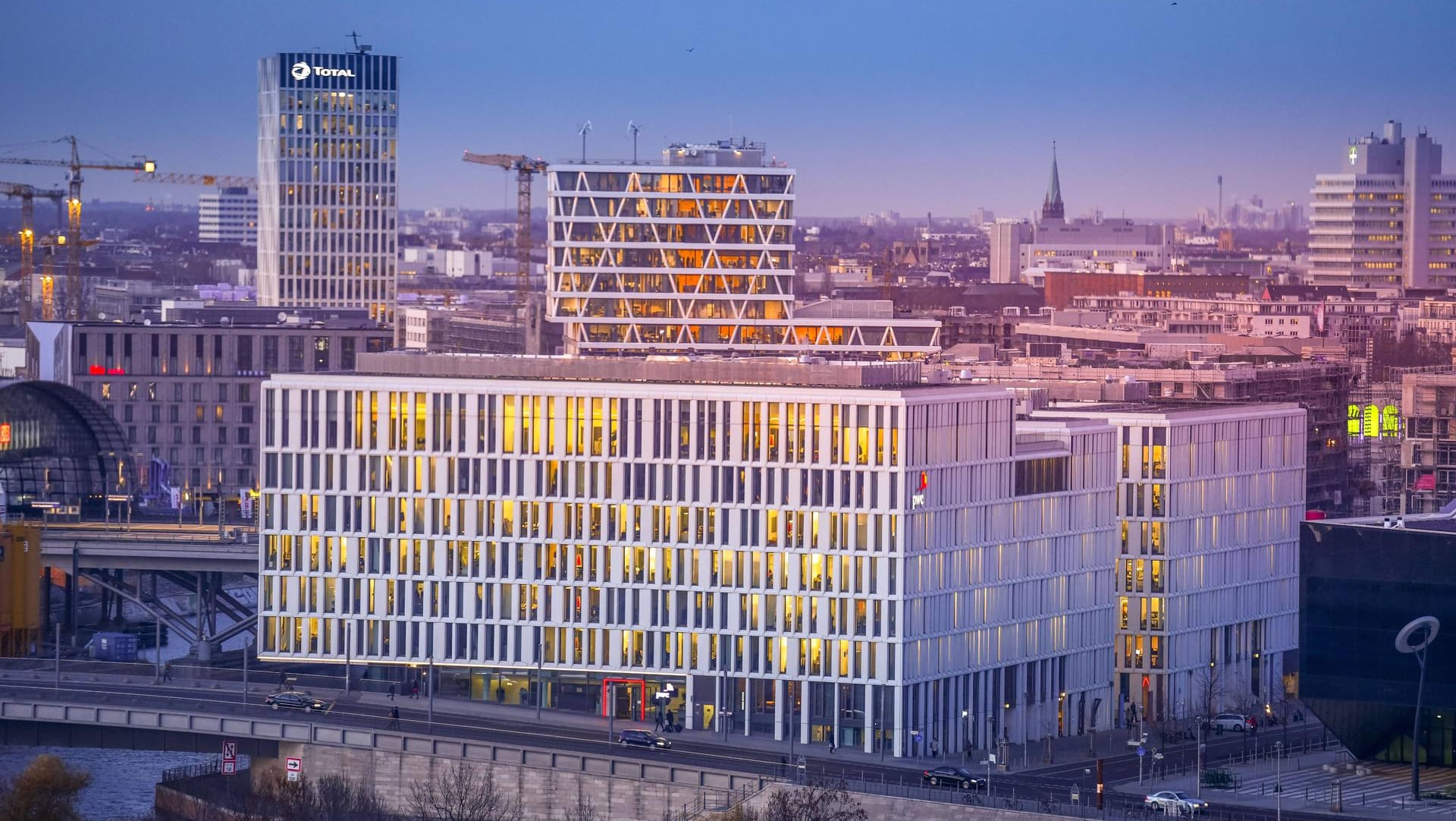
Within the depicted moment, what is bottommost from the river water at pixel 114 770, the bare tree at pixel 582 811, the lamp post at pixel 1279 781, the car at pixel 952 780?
the river water at pixel 114 770

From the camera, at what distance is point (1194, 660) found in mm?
149125

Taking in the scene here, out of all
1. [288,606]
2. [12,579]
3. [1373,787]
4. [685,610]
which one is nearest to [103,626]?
[12,579]

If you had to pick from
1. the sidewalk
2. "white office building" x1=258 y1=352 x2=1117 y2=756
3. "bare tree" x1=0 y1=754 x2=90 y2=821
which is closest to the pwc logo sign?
"white office building" x1=258 y1=352 x2=1117 y2=756

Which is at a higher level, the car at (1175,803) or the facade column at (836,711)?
the facade column at (836,711)

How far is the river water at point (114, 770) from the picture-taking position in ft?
426

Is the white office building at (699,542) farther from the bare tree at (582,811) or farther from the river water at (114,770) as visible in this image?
the bare tree at (582,811)

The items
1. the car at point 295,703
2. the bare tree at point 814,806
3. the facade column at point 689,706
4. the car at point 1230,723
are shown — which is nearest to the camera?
the bare tree at point 814,806

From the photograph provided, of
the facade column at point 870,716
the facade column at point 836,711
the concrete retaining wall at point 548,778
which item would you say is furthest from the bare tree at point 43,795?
the facade column at point 870,716

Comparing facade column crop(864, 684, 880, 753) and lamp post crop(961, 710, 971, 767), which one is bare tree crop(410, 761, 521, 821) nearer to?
facade column crop(864, 684, 880, 753)

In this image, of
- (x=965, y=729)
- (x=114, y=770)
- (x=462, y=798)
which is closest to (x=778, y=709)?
(x=965, y=729)

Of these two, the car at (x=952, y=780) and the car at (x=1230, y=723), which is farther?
the car at (x=1230, y=723)

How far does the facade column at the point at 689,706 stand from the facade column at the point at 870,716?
7636 millimetres

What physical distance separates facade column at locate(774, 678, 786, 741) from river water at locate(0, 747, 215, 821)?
82.5 ft

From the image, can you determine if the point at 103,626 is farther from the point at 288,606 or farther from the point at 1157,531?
the point at 1157,531
